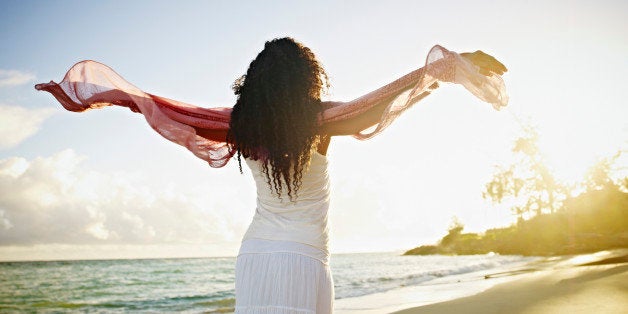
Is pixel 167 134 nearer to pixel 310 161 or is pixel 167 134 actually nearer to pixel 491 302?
pixel 310 161

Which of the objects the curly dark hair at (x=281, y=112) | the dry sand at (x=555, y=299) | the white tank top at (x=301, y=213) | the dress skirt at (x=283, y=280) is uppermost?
the curly dark hair at (x=281, y=112)

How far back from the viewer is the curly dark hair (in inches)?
69.6

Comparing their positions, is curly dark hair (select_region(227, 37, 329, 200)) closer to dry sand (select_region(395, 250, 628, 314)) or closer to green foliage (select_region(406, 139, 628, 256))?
dry sand (select_region(395, 250, 628, 314))

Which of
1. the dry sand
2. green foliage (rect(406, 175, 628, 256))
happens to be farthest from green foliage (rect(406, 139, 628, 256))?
the dry sand

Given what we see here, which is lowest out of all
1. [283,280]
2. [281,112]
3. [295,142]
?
[283,280]

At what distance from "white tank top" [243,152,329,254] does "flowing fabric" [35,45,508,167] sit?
232mm

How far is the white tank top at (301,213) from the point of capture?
176 cm

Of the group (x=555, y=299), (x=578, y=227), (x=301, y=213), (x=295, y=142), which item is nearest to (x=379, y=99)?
(x=295, y=142)

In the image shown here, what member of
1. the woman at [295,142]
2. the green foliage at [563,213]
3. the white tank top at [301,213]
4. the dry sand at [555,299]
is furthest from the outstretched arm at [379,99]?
the green foliage at [563,213]

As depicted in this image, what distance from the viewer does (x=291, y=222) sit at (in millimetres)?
1766

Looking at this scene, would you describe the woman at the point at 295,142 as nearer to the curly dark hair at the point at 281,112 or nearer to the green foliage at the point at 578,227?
the curly dark hair at the point at 281,112

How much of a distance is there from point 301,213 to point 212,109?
739 millimetres

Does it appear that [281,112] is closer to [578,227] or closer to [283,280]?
[283,280]

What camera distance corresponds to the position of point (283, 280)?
1.72m
